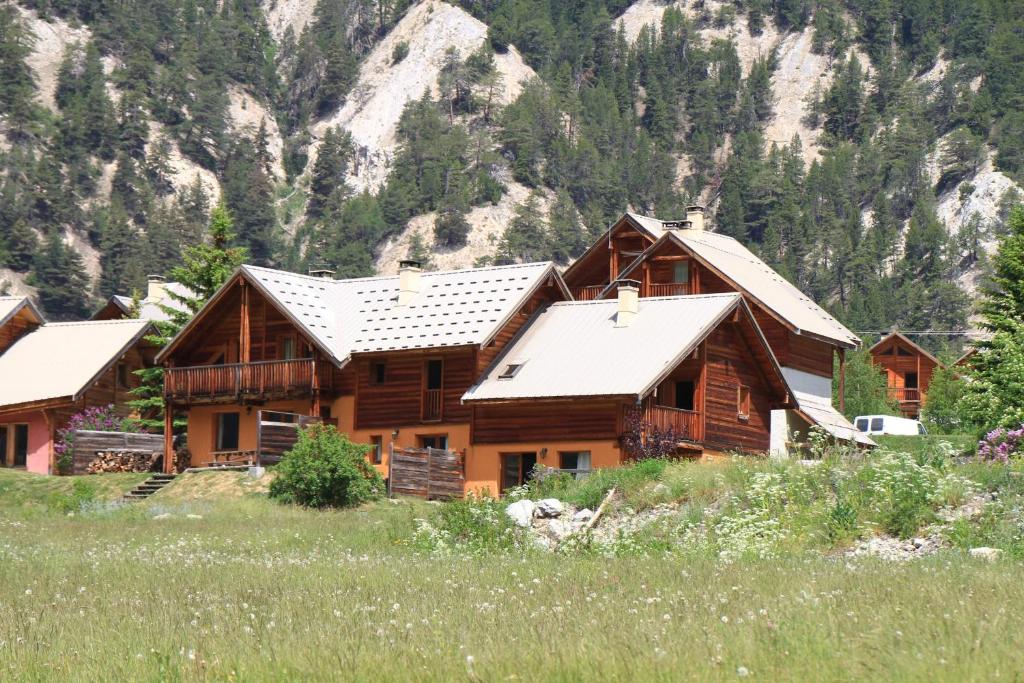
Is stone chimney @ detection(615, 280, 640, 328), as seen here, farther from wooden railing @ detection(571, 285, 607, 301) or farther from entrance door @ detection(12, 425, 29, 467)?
entrance door @ detection(12, 425, 29, 467)

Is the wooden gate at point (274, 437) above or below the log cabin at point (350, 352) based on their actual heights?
below

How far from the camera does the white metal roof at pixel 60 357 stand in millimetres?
58969

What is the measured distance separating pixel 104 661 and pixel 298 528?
19953 millimetres

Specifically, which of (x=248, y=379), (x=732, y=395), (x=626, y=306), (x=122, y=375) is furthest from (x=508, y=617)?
(x=122, y=375)

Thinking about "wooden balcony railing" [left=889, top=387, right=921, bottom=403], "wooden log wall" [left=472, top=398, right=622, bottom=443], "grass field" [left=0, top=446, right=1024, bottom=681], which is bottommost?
"grass field" [left=0, top=446, right=1024, bottom=681]

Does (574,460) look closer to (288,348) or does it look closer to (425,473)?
(425,473)

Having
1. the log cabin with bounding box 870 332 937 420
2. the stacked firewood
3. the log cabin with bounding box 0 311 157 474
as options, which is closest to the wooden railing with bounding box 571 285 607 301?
the log cabin with bounding box 0 311 157 474

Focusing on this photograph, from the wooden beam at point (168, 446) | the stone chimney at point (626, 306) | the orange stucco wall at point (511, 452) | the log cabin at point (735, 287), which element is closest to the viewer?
the orange stucco wall at point (511, 452)

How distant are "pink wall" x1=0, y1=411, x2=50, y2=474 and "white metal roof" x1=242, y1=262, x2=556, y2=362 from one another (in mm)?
10859

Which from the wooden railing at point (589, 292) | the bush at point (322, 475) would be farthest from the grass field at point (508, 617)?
the wooden railing at point (589, 292)

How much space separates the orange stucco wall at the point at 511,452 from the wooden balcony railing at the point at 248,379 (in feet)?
17.9

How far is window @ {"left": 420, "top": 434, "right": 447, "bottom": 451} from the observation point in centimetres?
5081

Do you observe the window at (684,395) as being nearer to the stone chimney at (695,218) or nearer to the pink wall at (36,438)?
the stone chimney at (695,218)

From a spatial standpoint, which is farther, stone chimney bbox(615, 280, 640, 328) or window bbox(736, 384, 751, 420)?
window bbox(736, 384, 751, 420)
